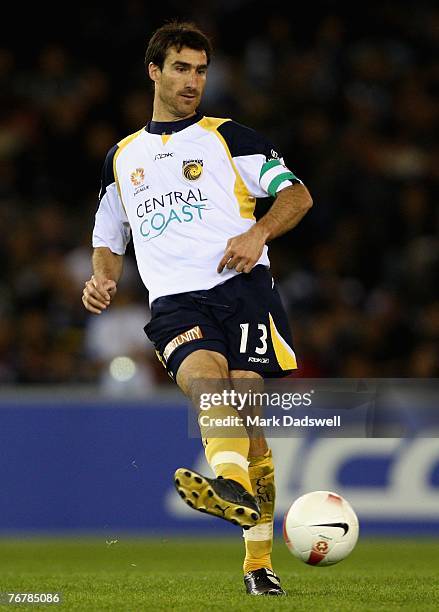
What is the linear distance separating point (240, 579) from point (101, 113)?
793 centimetres

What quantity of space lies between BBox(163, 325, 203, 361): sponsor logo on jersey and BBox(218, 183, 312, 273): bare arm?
0.90 ft

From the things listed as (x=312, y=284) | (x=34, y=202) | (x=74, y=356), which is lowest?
(x=74, y=356)

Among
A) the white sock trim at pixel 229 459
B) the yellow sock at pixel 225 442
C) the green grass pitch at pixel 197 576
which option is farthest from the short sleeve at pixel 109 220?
the green grass pitch at pixel 197 576

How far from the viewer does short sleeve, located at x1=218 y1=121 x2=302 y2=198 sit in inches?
232

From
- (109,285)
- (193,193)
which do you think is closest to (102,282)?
(109,285)

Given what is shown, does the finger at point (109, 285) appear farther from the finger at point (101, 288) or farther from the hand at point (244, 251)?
the hand at point (244, 251)

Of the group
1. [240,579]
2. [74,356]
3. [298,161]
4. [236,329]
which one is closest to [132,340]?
[74,356]

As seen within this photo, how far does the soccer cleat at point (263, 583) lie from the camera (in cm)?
591

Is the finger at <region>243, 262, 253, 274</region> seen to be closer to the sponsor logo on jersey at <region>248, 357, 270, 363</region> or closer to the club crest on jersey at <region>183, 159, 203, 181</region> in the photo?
the sponsor logo on jersey at <region>248, 357, 270, 363</region>

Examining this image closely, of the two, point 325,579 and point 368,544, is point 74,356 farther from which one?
point 325,579

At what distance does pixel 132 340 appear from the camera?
11445 mm

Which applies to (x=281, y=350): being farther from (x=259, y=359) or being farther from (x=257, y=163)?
(x=257, y=163)

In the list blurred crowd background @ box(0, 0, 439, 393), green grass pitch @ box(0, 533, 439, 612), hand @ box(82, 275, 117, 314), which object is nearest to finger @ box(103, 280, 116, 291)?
hand @ box(82, 275, 117, 314)

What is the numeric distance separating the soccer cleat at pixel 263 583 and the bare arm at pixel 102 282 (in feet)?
4.43
